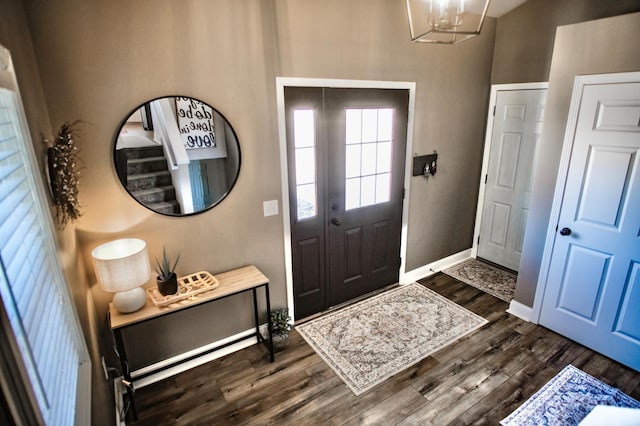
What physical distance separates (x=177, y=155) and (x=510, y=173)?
3.51 m

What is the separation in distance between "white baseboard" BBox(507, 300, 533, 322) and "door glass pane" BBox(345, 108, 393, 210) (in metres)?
1.57

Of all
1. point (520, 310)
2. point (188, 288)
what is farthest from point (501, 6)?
point (188, 288)

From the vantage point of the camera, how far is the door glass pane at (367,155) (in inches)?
121

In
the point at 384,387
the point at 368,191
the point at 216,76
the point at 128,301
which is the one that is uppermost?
the point at 216,76

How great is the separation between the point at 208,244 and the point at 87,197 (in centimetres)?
81

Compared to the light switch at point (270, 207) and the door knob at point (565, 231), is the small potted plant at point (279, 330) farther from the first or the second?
the door knob at point (565, 231)

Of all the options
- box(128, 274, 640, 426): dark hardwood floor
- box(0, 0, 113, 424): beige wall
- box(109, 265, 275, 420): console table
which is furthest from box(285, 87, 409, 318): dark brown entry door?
box(0, 0, 113, 424): beige wall

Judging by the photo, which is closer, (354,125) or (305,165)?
(305,165)

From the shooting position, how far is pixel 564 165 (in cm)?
270

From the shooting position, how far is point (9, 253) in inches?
36.4

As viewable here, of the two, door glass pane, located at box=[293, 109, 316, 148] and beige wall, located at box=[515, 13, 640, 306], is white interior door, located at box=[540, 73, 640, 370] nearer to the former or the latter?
beige wall, located at box=[515, 13, 640, 306]

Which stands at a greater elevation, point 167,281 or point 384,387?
point 167,281

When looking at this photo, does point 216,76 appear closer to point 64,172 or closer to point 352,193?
point 64,172

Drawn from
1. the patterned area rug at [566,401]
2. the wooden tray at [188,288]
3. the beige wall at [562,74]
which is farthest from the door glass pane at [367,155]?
the patterned area rug at [566,401]
